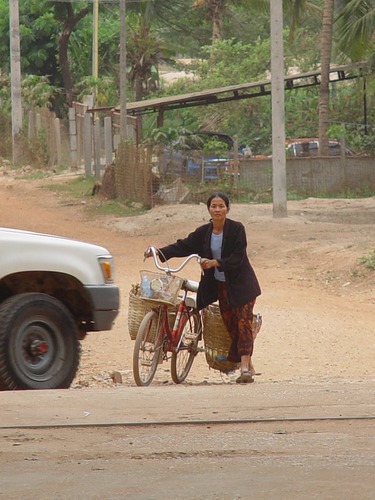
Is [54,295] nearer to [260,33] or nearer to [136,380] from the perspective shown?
[136,380]

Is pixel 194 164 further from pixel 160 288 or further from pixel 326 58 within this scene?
pixel 160 288

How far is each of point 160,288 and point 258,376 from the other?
1.80 m

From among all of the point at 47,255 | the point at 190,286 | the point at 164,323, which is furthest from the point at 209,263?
the point at 47,255

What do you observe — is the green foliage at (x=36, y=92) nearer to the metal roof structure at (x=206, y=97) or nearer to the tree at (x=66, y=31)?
the tree at (x=66, y=31)

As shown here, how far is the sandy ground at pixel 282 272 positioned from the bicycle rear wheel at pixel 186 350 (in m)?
0.42

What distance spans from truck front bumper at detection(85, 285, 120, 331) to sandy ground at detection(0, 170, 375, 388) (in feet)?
4.66

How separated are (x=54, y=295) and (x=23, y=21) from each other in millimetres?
41002

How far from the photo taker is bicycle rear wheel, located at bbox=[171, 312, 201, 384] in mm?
9258

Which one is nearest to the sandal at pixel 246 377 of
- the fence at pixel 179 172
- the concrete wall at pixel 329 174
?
the fence at pixel 179 172

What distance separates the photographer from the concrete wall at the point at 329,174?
29047mm

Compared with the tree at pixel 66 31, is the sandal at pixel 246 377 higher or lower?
lower

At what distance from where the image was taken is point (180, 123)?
43031 mm

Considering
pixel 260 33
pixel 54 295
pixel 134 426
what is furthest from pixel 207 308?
pixel 260 33

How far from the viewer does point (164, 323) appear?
9070mm
